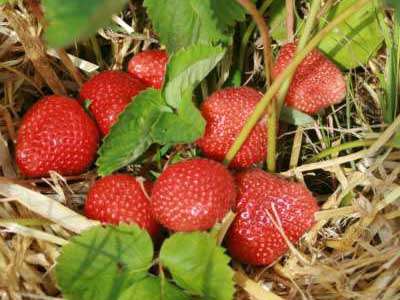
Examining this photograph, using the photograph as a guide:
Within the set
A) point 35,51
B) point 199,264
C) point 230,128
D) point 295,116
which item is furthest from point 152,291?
point 35,51

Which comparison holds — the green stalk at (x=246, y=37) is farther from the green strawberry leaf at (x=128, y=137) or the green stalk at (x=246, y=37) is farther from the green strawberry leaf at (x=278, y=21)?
the green strawberry leaf at (x=128, y=137)

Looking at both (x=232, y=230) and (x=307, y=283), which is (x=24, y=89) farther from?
(x=307, y=283)

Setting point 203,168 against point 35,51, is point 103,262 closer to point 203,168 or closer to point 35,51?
point 203,168

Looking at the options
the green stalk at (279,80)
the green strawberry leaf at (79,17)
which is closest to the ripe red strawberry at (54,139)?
the green stalk at (279,80)

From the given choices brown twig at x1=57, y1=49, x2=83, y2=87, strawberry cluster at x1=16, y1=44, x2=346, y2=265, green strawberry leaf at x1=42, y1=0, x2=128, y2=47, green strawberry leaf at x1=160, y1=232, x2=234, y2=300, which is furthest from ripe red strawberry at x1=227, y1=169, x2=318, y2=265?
green strawberry leaf at x1=42, y1=0, x2=128, y2=47

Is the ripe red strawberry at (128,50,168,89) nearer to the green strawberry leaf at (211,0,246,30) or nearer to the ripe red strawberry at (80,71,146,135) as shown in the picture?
the ripe red strawberry at (80,71,146,135)

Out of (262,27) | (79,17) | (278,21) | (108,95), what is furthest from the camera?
(278,21)
